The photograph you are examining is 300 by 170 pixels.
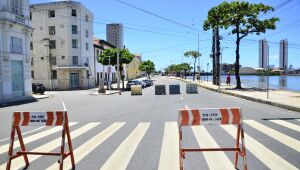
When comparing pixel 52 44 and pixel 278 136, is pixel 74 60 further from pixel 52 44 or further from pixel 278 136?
pixel 278 136

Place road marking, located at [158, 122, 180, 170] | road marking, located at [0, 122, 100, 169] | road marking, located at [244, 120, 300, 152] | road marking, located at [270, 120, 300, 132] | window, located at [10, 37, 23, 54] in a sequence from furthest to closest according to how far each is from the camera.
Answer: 1. window, located at [10, 37, 23, 54]
2. road marking, located at [270, 120, 300, 132]
3. road marking, located at [244, 120, 300, 152]
4. road marking, located at [0, 122, 100, 169]
5. road marking, located at [158, 122, 180, 170]

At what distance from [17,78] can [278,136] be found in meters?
29.5

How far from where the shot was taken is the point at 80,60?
55.0 meters

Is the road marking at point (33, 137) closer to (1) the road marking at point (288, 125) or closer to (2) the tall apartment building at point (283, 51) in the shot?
(1) the road marking at point (288, 125)

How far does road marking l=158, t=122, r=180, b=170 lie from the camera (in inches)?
265

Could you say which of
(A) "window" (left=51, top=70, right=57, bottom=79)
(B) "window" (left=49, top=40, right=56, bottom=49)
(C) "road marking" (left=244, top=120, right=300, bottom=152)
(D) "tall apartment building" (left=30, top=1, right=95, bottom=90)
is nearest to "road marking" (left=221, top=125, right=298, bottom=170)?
(C) "road marking" (left=244, top=120, right=300, bottom=152)

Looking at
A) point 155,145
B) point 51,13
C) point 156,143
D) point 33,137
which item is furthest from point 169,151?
point 51,13

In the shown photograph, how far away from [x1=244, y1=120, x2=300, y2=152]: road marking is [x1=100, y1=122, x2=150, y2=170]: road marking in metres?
3.81

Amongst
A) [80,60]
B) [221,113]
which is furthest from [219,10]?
[221,113]

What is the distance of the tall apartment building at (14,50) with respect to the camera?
30.5 metres

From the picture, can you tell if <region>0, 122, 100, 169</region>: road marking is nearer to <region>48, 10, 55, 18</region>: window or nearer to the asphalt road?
the asphalt road

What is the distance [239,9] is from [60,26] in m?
31.1

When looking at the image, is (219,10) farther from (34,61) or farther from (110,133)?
(34,61)

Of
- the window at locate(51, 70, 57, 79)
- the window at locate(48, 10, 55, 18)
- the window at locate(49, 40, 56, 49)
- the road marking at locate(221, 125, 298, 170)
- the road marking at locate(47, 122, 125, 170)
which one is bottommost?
the road marking at locate(47, 122, 125, 170)
